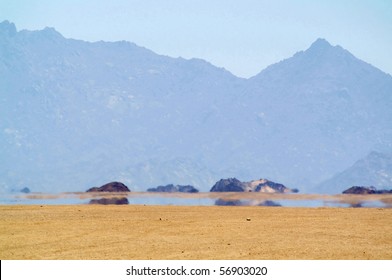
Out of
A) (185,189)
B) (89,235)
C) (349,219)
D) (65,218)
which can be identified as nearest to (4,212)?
(65,218)

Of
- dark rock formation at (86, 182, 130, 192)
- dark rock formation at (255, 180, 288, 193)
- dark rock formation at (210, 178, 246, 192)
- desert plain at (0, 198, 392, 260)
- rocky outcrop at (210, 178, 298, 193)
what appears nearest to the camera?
desert plain at (0, 198, 392, 260)

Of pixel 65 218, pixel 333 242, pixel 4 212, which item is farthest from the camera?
pixel 4 212

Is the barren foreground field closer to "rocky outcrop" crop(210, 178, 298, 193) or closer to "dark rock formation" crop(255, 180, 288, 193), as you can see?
"rocky outcrop" crop(210, 178, 298, 193)

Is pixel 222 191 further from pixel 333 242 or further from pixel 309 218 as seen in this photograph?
pixel 333 242

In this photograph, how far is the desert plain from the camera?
2527 centimetres

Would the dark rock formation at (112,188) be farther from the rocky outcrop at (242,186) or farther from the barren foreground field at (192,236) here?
the barren foreground field at (192,236)

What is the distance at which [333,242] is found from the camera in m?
29.3

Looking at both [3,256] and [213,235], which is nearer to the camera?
[3,256]

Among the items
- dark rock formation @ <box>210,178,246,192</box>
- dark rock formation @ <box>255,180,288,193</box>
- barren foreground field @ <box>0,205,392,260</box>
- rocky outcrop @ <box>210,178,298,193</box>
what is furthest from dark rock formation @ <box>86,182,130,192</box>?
barren foreground field @ <box>0,205,392,260</box>

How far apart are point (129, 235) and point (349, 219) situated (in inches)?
644

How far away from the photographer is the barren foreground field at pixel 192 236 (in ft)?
83.1

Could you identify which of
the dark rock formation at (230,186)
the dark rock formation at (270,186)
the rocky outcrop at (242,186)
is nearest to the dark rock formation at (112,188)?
the dark rock formation at (230,186)

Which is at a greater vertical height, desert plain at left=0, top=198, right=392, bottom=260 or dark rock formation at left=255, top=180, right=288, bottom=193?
dark rock formation at left=255, top=180, right=288, bottom=193

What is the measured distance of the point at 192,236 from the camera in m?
31.1
